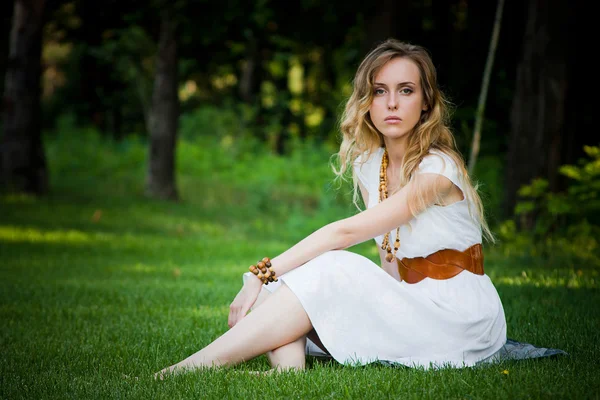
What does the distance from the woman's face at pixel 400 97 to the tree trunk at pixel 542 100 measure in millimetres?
5660

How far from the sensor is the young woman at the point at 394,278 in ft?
11.8

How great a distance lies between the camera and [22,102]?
1273 cm

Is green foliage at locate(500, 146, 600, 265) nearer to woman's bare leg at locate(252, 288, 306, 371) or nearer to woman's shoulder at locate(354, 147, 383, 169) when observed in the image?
woman's shoulder at locate(354, 147, 383, 169)

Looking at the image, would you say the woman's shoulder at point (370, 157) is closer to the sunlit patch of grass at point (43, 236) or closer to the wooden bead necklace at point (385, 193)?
the wooden bead necklace at point (385, 193)

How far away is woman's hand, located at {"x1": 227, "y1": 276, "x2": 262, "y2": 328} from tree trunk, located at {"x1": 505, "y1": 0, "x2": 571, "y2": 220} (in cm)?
615

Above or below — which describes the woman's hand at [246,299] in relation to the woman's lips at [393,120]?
below

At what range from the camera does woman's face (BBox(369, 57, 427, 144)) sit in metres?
3.91

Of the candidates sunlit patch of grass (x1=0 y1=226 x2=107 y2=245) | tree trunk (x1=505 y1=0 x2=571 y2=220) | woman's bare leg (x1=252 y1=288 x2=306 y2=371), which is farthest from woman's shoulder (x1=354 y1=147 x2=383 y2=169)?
sunlit patch of grass (x1=0 y1=226 x2=107 y2=245)

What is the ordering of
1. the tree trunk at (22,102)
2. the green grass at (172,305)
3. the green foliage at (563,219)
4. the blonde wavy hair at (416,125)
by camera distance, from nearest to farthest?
the green grass at (172,305)
the blonde wavy hair at (416,125)
the green foliage at (563,219)
the tree trunk at (22,102)

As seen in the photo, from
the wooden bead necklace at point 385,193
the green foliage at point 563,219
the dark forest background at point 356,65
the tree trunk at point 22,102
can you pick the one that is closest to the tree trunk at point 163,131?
the dark forest background at point 356,65

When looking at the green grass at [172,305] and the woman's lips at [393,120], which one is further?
the woman's lips at [393,120]

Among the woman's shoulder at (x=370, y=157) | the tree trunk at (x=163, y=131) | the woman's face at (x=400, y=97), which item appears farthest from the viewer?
the tree trunk at (x=163, y=131)

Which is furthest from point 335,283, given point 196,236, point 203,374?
point 196,236

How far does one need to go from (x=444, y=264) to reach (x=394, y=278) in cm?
27
